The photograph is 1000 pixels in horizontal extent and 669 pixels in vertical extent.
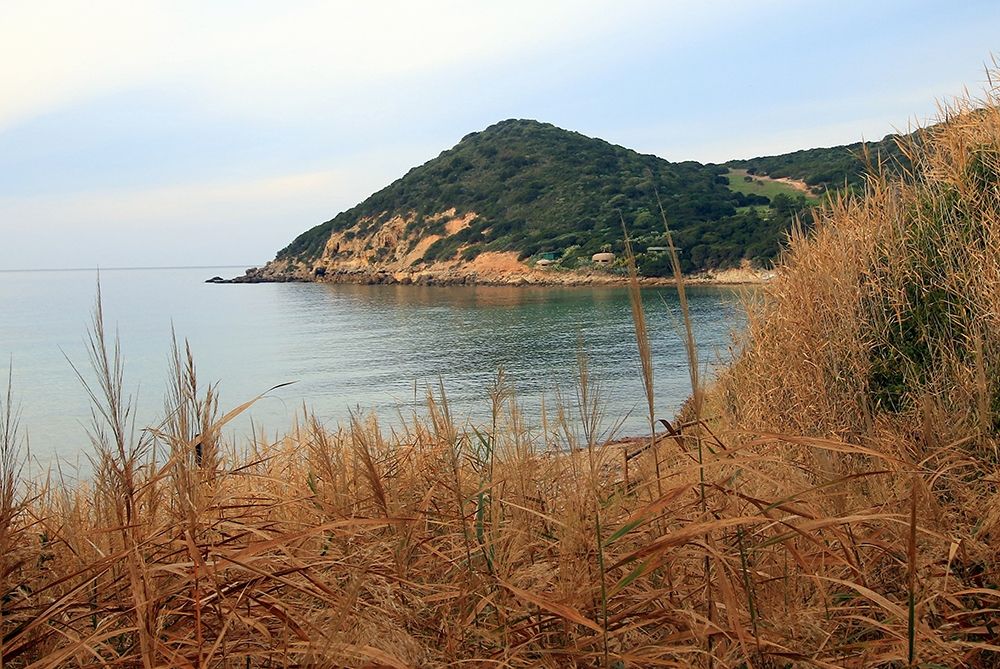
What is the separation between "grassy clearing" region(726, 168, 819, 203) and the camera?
8518cm

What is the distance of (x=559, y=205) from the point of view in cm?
8688

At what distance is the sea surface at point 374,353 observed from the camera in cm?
2261

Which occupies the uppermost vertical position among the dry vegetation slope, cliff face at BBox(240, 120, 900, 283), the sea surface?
cliff face at BBox(240, 120, 900, 283)

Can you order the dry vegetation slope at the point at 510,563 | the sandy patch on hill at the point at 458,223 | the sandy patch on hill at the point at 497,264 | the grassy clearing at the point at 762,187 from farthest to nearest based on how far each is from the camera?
the sandy patch on hill at the point at 458,223, the grassy clearing at the point at 762,187, the sandy patch on hill at the point at 497,264, the dry vegetation slope at the point at 510,563

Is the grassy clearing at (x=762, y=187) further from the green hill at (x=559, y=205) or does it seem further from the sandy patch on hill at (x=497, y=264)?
the sandy patch on hill at (x=497, y=264)

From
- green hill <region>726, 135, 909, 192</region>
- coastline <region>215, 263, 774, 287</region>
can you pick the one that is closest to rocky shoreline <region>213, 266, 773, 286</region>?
coastline <region>215, 263, 774, 287</region>

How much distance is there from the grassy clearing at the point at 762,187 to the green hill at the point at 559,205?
2.15 meters

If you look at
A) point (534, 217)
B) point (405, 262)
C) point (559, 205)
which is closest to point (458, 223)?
point (405, 262)

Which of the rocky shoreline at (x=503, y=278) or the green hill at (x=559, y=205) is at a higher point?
the green hill at (x=559, y=205)

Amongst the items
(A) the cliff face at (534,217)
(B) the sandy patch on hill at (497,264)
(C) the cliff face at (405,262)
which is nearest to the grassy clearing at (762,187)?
(A) the cliff face at (534,217)

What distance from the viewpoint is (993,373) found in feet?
18.4

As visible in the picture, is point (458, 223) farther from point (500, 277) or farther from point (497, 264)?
point (500, 277)

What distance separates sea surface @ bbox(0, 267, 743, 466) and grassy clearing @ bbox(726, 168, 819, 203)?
2925cm

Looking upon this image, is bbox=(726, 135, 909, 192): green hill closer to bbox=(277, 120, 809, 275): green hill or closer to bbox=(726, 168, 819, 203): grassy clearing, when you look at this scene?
bbox=(726, 168, 819, 203): grassy clearing
